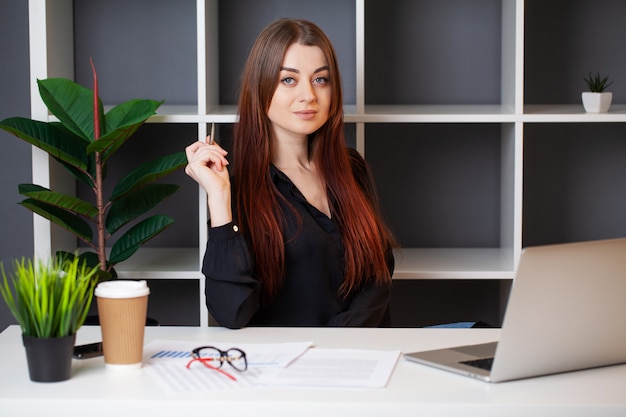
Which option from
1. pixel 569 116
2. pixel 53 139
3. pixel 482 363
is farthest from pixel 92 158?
pixel 482 363

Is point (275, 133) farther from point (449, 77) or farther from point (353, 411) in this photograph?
point (353, 411)

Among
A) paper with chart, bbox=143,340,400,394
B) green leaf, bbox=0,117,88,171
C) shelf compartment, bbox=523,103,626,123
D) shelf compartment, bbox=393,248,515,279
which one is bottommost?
shelf compartment, bbox=393,248,515,279

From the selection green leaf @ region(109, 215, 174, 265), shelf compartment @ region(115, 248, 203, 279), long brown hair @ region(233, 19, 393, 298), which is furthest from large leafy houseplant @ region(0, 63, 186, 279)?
long brown hair @ region(233, 19, 393, 298)

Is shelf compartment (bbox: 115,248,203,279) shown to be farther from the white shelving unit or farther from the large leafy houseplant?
the large leafy houseplant

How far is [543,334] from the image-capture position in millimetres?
1450

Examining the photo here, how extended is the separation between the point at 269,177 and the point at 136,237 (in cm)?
57

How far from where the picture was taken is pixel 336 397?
4.52ft

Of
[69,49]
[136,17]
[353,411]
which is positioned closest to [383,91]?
[136,17]

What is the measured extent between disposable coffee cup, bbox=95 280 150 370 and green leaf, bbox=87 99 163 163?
1.17m

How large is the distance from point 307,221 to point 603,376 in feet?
3.62

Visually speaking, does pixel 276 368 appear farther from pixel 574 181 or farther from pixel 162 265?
pixel 574 181

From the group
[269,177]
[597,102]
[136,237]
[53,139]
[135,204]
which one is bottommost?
[136,237]

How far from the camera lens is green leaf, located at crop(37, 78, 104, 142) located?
8.75 feet

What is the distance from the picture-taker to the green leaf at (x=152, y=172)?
2.69 m
